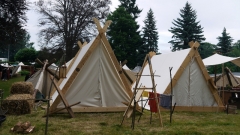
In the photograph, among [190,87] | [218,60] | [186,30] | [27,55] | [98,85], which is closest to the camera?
[98,85]

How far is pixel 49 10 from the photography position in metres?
27.0

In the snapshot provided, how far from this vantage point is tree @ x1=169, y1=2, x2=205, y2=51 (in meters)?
29.4

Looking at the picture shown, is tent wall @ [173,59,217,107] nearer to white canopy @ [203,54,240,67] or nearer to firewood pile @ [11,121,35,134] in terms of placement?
white canopy @ [203,54,240,67]

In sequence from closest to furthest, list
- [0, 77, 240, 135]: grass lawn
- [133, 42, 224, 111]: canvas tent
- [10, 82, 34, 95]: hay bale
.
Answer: [0, 77, 240, 135]: grass lawn < [133, 42, 224, 111]: canvas tent < [10, 82, 34, 95]: hay bale

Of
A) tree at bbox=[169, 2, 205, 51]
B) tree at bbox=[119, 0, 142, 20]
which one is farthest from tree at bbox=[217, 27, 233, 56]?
tree at bbox=[119, 0, 142, 20]

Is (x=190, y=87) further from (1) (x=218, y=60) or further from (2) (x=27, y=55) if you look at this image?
(2) (x=27, y=55)

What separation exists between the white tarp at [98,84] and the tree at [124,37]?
80.3ft

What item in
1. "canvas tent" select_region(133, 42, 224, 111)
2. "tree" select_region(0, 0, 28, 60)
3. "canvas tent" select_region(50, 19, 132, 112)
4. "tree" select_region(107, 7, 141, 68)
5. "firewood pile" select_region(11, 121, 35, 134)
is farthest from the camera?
"tree" select_region(107, 7, 141, 68)

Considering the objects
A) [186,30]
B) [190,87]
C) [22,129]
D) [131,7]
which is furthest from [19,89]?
[131,7]

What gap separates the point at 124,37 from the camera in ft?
112

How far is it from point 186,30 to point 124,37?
821 centimetres

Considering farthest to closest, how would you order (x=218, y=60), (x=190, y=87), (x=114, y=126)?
(x=218, y=60), (x=190, y=87), (x=114, y=126)

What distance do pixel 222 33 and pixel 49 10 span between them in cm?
1982

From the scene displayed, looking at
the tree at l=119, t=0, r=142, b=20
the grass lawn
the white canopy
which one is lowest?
the grass lawn
